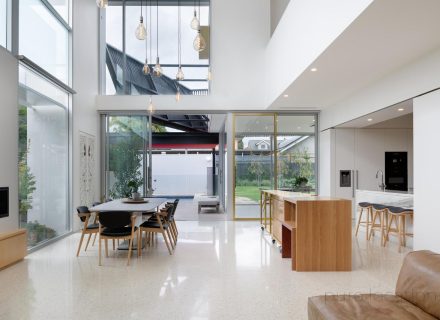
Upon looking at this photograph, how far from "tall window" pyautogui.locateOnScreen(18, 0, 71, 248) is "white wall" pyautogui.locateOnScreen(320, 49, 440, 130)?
5.77 m

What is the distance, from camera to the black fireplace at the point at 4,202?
503 centimetres

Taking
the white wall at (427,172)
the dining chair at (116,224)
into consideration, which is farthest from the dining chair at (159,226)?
the white wall at (427,172)

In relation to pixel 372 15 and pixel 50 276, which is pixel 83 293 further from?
pixel 372 15

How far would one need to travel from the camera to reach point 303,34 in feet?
18.5

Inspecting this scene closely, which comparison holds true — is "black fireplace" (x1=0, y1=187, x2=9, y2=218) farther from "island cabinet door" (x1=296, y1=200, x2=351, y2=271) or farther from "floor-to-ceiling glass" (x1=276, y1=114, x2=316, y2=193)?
"floor-to-ceiling glass" (x1=276, y1=114, x2=316, y2=193)

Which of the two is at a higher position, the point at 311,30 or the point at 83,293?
the point at 311,30

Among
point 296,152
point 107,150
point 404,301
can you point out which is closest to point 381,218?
point 296,152

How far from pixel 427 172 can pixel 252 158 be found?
497 cm

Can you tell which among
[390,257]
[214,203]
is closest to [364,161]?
[390,257]

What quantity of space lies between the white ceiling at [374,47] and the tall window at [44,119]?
4434 millimetres

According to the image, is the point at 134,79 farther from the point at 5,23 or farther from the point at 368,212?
the point at 368,212

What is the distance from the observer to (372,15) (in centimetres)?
369

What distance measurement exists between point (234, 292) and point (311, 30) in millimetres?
3677

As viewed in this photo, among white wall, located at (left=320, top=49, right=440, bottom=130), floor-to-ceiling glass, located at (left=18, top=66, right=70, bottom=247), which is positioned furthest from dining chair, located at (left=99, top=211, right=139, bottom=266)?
white wall, located at (left=320, top=49, right=440, bottom=130)
